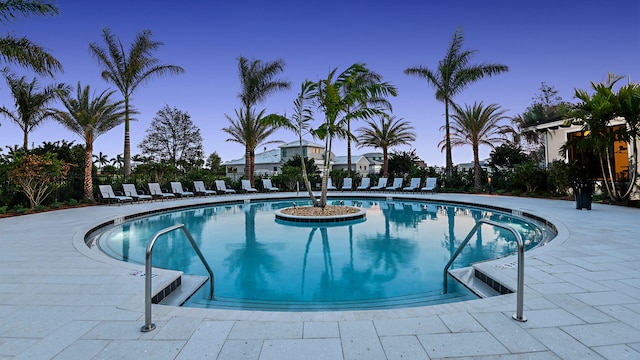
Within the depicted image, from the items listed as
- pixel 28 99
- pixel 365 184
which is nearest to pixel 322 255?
pixel 365 184

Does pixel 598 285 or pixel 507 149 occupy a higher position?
pixel 507 149

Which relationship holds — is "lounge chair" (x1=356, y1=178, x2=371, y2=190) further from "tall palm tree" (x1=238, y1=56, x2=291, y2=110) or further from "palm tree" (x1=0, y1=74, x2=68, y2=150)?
"palm tree" (x1=0, y1=74, x2=68, y2=150)

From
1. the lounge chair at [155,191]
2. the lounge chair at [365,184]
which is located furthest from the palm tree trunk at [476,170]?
the lounge chair at [155,191]

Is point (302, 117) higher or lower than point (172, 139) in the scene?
lower

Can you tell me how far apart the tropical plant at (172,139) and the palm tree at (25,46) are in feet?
99.6

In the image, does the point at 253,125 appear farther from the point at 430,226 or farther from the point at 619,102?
the point at 619,102

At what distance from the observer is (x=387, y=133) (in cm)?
2488

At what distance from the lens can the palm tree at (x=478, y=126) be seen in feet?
61.1

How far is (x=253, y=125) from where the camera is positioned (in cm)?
2117

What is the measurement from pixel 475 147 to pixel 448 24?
7.28 metres

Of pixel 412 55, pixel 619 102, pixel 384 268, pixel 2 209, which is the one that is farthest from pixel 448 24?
pixel 2 209

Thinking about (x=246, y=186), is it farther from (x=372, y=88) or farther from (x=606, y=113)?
(x=606, y=113)

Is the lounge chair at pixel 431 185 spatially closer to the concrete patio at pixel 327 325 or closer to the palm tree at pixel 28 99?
the concrete patio at pixel 327 325

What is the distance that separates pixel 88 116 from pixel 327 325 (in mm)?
15897
